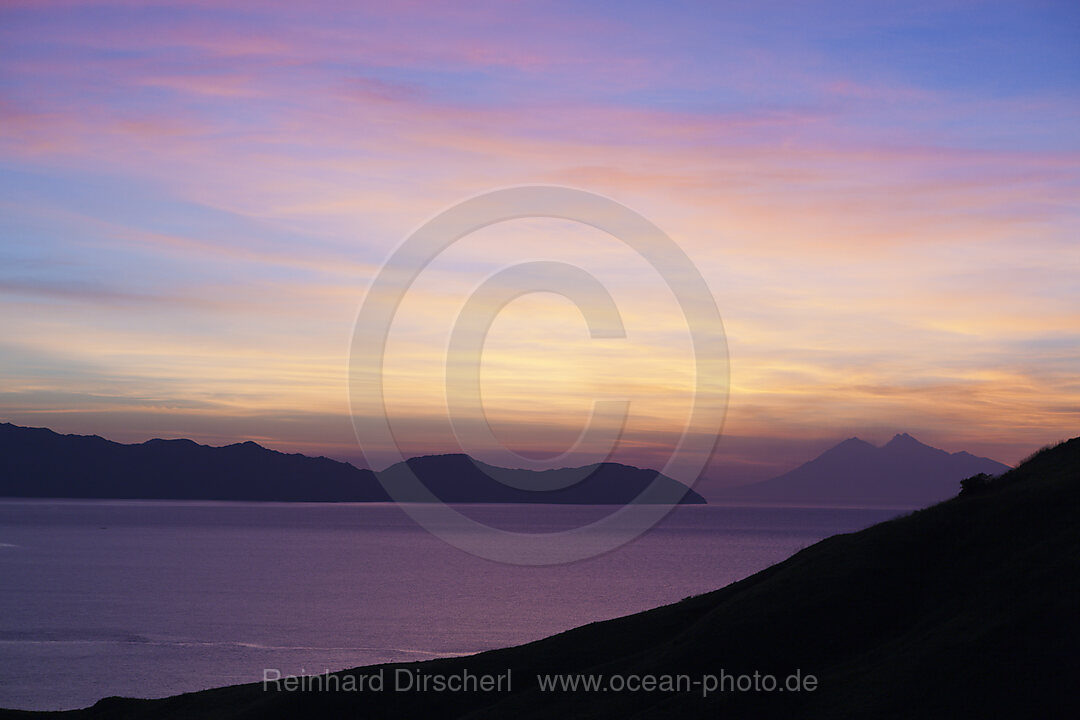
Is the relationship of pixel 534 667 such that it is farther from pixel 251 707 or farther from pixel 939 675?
pixel 939 675

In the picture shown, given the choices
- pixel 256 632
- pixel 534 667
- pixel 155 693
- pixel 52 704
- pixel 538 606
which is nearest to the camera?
pixel 534 667

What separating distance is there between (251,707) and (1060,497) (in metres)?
45.0

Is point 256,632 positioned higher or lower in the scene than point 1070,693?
lower

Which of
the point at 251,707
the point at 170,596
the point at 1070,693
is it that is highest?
the point at 1070,693

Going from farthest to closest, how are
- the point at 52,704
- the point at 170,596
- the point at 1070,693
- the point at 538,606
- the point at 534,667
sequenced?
the point at 170,596
the point at 538,606
the point at 52,704
the point at 534,667
the point at 1070,693

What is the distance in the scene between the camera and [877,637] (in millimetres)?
41844

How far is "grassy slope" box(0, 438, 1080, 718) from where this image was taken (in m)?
34.1

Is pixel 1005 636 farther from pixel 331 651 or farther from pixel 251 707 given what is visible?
pixel 331 651

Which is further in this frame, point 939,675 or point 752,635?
point 752,635

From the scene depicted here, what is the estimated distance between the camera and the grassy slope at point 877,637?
1341 inches

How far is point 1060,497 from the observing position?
4612cm

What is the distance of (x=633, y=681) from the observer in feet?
149

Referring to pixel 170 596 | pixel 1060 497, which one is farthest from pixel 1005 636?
pixel 170 596

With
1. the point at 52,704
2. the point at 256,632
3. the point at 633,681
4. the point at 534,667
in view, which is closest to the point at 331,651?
the point at 256,632
